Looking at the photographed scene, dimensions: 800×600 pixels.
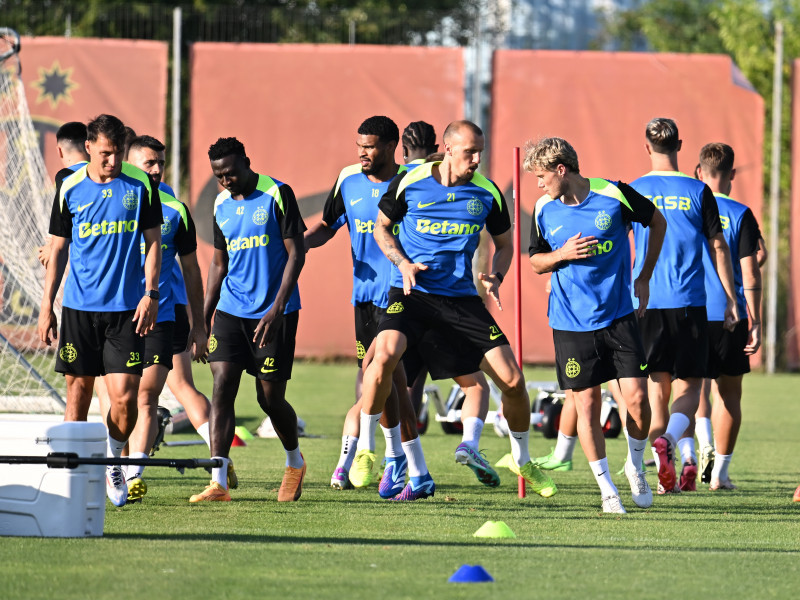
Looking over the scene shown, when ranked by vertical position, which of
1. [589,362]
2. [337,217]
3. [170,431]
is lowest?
[170,431]

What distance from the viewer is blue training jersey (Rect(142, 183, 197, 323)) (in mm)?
8062

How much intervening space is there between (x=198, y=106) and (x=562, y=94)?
5.61m

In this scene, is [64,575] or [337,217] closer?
[64,575]

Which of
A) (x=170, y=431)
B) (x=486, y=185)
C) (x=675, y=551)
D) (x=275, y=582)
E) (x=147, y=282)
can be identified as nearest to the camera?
(x=275, y=582)

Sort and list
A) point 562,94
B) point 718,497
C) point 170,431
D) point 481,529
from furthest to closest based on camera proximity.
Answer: point 562,94 → point 170,431 → point 718,497 → point 481,529

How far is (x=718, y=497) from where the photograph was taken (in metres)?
8.28

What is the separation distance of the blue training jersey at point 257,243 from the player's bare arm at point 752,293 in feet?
9.88

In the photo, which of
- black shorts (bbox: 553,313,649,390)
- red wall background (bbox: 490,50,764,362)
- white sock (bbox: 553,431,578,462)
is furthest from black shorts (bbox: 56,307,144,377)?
red wall background (bbox: 490,50,764,362)

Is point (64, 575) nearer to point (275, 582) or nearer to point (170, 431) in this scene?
point (275, 582)

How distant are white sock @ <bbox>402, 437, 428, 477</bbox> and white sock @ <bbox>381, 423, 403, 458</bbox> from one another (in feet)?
0.56

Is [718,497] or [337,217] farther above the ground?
[337,217]

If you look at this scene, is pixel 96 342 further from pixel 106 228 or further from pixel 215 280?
pixel 215 280

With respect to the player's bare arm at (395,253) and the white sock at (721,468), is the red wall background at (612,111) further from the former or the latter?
the player's bare arm at (395,253)

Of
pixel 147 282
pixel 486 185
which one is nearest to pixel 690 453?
pixel 486 185
